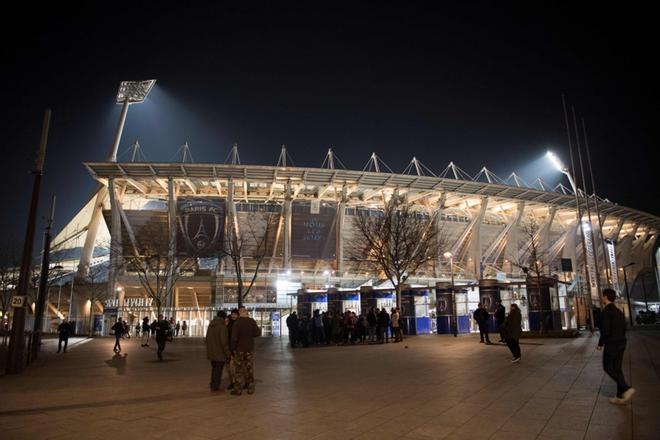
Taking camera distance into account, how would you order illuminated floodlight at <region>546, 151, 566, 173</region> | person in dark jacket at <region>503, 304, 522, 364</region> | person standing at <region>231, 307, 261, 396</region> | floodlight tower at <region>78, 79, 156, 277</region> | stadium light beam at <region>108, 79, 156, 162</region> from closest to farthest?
person standing at <region>231, 307, 261, 396</region>, person in dark jacket at <region>503, 304, 522, 364</region>, illuminated floodlight at <region>546, 151, 566, 173</region>, floodlight tower at <region>78, 79, 156, 277</region>, stadium light beam at <region>108, 79, 156, 162</region>

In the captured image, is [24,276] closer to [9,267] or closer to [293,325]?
[293,325]

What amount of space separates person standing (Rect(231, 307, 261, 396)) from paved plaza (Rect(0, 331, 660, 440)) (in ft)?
1.36

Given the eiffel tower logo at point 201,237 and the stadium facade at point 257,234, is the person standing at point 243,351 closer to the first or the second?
the stadium facade at point 257,234

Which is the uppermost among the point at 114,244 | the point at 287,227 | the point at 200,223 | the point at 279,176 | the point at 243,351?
the point at 279,176

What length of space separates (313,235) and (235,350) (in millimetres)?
47817

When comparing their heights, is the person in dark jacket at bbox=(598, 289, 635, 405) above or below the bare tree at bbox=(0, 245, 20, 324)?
below

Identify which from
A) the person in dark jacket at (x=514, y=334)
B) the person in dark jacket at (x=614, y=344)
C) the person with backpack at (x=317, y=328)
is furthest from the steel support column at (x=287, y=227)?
the person in dark jacket at (x=614, y=344)

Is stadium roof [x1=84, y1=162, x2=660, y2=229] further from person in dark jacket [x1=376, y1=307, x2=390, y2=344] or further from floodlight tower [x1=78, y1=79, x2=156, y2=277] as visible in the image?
person in dark jacket [x1=376, y1=307, x2=390, y2=344]

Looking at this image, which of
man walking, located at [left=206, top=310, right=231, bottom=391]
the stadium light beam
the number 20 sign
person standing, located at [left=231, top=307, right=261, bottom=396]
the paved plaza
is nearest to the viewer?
the paved plaza

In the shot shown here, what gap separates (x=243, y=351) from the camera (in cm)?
895

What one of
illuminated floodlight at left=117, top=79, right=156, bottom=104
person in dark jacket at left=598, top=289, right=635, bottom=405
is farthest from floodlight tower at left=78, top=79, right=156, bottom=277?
person in dark jacket at left=598, top=289, right=635, bottom=405

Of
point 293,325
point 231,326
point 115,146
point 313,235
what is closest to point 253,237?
point 313,235

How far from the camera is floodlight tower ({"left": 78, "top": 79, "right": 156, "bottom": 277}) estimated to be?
56.0m

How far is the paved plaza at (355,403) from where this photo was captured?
5.75 metres
